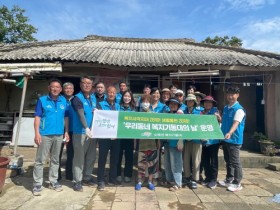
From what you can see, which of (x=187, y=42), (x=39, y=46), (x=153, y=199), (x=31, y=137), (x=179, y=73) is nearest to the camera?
(x=153, y=199)

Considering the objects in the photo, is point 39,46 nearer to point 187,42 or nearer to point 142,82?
point 142,82

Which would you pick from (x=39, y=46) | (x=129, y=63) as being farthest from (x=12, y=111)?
(x=129, y=63)

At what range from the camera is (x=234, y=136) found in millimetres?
4816

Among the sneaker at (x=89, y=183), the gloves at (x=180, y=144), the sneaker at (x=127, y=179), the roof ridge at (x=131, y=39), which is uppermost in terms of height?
the roof ridge at (x=131, y=39)

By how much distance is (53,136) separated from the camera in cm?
451

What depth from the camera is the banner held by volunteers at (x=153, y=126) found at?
463cm

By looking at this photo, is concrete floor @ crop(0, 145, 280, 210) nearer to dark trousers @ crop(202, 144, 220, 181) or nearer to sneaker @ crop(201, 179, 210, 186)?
sneaker @ crop(201, 179, 210, 186)

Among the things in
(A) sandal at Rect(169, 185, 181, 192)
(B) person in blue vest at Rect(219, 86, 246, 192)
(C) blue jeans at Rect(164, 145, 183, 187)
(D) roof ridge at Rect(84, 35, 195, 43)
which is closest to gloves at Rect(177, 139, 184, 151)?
→ (C) blue jeans at Rect(164, 145, 183, 187)

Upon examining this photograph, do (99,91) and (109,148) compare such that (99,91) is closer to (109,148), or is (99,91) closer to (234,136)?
(109,148)

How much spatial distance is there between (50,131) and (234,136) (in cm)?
349

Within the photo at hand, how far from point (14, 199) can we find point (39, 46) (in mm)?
6906

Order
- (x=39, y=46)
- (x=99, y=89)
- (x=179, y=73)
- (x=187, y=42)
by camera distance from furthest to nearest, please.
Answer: (x=187, y=42) → (x=39, y=46) → (x=179, y=73) → (x=99, y=89)

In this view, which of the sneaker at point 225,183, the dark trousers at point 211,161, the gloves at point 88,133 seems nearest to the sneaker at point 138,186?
the gloves at point 88,133

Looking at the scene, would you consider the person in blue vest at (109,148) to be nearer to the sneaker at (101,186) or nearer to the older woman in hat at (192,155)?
the sneaker at (101,186)
